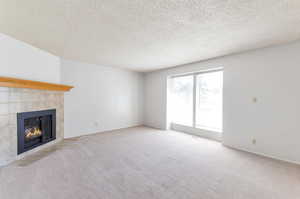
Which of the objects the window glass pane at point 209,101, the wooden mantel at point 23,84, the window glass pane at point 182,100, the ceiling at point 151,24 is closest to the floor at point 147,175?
the window glass pane at point 209,101

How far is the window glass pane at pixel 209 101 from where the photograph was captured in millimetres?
3762

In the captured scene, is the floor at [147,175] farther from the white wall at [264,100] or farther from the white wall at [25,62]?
the white wall at [25,62]

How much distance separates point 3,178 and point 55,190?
37.6 inches

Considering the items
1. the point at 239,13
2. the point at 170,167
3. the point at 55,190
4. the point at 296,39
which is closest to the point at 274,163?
the point at 170,167

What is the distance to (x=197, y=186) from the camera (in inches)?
70.9

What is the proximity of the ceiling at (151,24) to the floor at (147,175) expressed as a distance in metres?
2.33

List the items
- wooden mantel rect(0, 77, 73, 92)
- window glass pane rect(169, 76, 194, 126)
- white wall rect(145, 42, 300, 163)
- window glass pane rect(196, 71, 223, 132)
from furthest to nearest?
1. window glass pane rect(169, 76, 194, 126)
2. window glass pane rect(196, 71, 223, 132)
3. white wall rect(145, 42, 300, 163)
4. wooden mantel rect(0, 77, 73, 92)

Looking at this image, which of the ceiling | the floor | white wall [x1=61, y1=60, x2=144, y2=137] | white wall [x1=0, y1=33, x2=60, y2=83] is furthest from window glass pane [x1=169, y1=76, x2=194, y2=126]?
white wall [x1=0, y1=33, x2=60, y2=83]

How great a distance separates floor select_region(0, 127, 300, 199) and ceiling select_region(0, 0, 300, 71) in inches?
91.8

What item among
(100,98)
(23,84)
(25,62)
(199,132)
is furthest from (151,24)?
(199,132)

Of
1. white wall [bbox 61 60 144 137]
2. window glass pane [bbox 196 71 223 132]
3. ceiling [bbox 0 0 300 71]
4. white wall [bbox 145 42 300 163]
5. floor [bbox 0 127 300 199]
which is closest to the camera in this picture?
ceiling [bbox 0 0 300 71]

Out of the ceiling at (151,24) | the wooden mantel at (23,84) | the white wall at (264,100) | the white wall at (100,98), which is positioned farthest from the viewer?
the white wall at (100,98)

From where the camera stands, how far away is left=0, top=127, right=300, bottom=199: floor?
1661mm

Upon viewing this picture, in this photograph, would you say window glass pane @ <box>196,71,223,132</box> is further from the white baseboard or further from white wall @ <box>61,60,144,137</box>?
white wall @ <box>61,60,144,137</box>
